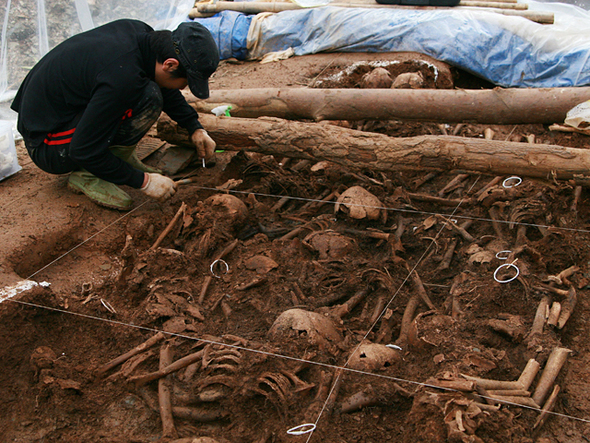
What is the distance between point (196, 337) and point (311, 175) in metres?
2.37

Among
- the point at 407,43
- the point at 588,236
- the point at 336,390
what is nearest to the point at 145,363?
the point at 336,390

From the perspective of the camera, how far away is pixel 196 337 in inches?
114

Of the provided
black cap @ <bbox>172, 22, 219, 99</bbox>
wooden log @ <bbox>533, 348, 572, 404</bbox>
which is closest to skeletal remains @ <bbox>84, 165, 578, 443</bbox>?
wooden log @ <bbox>533, 348, 572, 404</bbox>

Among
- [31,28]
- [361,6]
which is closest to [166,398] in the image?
[31,28]

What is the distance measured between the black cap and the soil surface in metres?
1.10

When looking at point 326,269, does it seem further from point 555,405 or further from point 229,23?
point 229,23

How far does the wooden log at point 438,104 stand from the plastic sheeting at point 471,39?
1.93 meters

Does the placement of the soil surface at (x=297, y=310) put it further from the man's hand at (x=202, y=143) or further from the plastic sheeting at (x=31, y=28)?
the plastic sheeting at (x=31, y=28)

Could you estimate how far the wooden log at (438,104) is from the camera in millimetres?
4605

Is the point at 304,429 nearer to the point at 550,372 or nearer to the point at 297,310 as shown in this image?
the point at 297,310

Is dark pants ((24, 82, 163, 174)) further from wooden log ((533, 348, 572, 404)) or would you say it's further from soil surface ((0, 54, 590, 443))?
wooden log ((533, 348, 572, 404))

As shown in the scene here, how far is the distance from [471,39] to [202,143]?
4.65m

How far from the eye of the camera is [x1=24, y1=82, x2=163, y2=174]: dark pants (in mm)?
3770

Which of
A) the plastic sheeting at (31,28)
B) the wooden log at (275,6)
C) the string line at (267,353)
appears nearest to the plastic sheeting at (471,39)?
the wooden log at (275,6)
